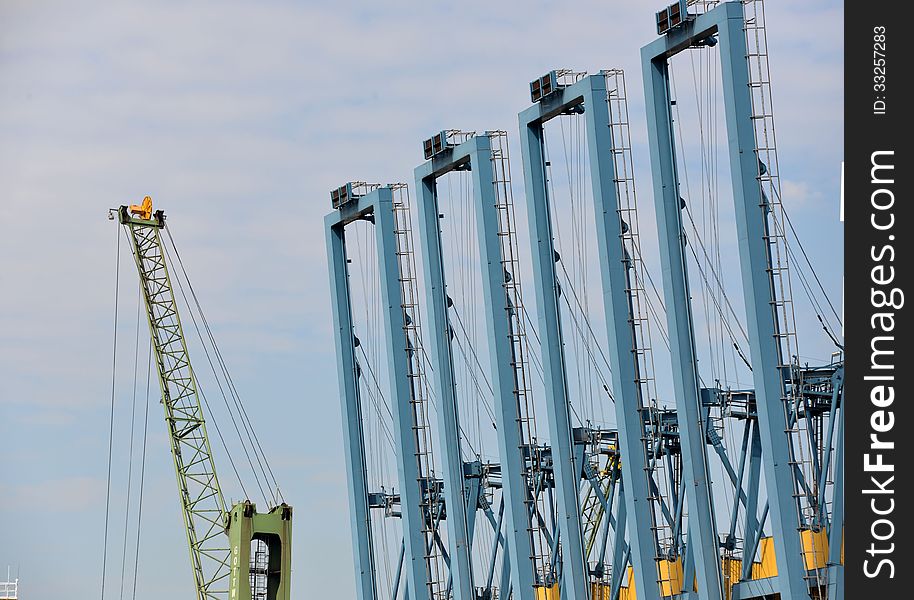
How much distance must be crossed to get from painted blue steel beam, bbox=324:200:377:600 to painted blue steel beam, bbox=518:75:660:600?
49.4ft

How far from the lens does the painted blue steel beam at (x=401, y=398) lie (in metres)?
64.6

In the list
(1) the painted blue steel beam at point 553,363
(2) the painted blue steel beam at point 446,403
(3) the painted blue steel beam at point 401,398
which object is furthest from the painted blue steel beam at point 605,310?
(3) the painted blue steel beam at point 401,398

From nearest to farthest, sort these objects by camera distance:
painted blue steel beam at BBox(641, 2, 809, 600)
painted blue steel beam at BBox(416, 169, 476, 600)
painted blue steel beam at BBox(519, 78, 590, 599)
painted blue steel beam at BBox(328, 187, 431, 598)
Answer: painted blue steel beam at BBox(641, 2, 809, 600) → painted blue steel beam at BBox(519, 78, 590, 599) → painted blue steel beam at BBox(416, 169, 476, 600) → painted blue steel beam at BBox(328, 187, 431, 598)

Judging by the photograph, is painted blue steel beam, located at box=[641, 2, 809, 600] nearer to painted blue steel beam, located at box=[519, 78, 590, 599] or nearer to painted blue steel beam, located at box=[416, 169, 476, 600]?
painted blue steel beam, located at box=[519, 78, 590, 599]

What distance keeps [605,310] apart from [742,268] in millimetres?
6685

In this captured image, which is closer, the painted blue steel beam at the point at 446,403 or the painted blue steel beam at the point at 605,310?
the painted blue steel beam at the point at 605,310

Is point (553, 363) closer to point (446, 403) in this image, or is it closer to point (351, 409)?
point (446, 403)

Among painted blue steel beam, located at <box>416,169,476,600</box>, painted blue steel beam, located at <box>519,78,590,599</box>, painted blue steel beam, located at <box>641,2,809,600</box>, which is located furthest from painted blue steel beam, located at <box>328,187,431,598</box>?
painted blue steel beam, located at <box>641,2,809,600</box>

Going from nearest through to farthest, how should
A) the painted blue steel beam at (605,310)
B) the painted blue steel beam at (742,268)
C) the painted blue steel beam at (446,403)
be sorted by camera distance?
the painted blue steel beam at (742,268), the painted blue steel beam at (605,310), the painted blue steel beam at (446,403)

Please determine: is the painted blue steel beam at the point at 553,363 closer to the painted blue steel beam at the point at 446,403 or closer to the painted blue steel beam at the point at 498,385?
the painted blue steel beam at the point at 498,385

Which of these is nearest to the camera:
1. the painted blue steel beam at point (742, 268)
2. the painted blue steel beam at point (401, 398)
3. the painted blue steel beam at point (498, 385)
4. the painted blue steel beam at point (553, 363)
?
the painted blue steel beam at point (742, 268)

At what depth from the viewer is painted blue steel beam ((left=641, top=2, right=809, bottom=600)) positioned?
4584 cm

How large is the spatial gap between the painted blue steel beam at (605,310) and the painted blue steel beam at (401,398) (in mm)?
10352
